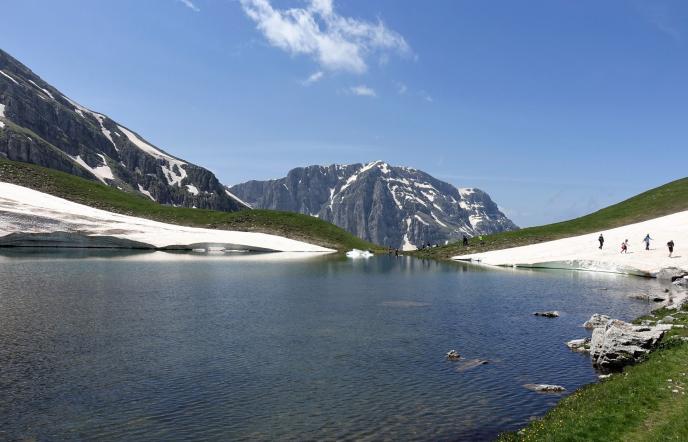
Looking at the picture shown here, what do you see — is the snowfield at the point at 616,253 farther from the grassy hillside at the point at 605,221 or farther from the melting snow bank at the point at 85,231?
the melting snow bank at the point at 85,231

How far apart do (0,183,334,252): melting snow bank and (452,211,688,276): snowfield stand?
225 ft

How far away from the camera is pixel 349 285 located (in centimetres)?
6444

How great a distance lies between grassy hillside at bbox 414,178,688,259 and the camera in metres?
125

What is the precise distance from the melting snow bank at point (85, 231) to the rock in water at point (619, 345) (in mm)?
113915

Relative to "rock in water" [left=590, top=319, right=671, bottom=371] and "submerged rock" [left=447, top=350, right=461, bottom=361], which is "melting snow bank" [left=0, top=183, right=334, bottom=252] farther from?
"rock in water" [left=590, top=319, right=671, bottom=371]

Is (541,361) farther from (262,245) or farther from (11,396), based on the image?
(262,245)

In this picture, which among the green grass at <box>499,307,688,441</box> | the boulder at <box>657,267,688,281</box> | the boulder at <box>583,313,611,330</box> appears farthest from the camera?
the boulder at <box>657,267,688,281</box>

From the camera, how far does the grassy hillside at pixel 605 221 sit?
125375mm

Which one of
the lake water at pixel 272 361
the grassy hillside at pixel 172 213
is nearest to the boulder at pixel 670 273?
the lake water at pixel 272 361

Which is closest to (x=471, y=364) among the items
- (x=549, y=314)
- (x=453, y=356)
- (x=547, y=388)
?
(x=453, y=356)

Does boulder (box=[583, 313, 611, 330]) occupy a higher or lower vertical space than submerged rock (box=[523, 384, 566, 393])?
higher

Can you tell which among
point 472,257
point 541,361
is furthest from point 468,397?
point 472,257

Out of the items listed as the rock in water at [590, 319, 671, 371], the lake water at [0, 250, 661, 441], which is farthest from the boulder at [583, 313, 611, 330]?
the rock in water at [590, 319, 671, 371]

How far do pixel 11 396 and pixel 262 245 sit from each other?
117636 mm
